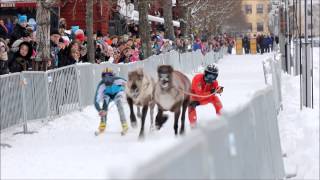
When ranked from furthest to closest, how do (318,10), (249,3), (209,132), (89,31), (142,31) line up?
(249,3)
(318,10)
(142,31)
(89,31)
(209,132)

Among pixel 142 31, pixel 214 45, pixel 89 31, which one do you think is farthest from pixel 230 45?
pixel 89 31

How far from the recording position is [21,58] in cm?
1554

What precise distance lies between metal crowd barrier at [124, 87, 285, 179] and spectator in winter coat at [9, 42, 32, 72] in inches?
311

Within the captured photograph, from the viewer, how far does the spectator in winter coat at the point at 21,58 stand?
50.4ft

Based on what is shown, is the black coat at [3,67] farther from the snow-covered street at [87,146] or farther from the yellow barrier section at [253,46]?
the yellow barrier section at [253,46]

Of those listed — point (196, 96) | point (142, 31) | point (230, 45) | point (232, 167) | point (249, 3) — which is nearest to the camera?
point (232, 167)

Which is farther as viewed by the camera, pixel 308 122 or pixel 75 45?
pixel 75 45

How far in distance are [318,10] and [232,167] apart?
117936 mm

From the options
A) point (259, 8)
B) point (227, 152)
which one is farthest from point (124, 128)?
point (259, 8)

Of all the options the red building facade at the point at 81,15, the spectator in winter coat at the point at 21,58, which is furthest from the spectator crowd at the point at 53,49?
the red building facade at the point at 81,15

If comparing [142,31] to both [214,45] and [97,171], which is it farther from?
[214,45]

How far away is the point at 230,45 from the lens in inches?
2960

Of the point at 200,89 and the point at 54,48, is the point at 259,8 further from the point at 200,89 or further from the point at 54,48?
the point at 200,89

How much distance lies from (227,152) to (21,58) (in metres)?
10.8
